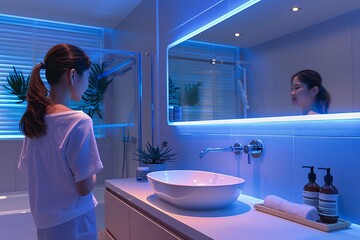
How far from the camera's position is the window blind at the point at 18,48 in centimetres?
330

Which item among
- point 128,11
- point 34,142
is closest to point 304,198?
point 34,142

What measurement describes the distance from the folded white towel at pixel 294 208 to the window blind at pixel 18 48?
286 centimetres

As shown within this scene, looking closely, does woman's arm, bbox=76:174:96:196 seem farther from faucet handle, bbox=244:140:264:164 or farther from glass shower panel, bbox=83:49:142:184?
glass shower panel, bbox=83:49:142:184

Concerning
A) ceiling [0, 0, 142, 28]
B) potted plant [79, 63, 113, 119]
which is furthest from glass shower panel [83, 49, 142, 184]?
ceiling [0, 0, 142, 28]

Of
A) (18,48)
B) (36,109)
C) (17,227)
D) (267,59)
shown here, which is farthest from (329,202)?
(18,48)

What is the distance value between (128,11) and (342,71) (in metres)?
2.56

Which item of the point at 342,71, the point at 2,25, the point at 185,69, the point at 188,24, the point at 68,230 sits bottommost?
the point at 68,230

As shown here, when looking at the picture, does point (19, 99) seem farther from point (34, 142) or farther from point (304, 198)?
point (304, 198)

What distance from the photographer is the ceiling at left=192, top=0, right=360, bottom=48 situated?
3.74ft

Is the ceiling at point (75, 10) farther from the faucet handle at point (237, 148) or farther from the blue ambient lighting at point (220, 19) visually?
the faucet handle at point (237, 148)

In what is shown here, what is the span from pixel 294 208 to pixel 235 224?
228mm

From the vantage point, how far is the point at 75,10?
3.19 metres

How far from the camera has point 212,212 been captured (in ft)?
3.85

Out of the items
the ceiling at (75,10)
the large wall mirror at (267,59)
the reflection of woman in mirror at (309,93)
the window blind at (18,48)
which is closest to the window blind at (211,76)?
the large wall mirror at (267,59)
